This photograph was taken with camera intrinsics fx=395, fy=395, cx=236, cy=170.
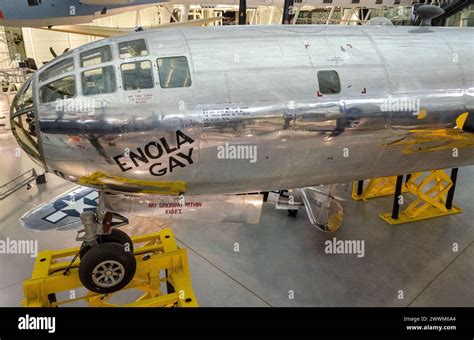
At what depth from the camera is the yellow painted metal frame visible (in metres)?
11.6

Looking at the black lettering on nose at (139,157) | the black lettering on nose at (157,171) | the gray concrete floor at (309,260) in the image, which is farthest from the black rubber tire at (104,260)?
the gray concrete floor at (309,260)

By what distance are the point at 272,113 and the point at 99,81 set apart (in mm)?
2333

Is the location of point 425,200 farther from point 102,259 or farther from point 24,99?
point 24,99

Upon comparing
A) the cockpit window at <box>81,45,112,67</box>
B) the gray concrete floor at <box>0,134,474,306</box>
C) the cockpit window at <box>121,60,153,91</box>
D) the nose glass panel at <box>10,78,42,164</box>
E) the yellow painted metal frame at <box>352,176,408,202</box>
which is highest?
the cockpit window at <box>81,45,112,67</box>

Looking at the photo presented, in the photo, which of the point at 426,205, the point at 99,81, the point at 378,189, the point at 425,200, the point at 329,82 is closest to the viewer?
the point at 99,81

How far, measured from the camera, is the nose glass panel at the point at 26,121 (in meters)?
5.27

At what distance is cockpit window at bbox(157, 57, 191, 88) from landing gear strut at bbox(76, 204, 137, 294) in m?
2.21

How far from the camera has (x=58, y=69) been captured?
5363mm

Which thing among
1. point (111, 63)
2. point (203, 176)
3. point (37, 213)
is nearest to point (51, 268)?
point (203, 176)

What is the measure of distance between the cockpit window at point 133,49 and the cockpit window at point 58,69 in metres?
0.70

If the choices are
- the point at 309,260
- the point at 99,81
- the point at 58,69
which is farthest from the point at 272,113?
the point at 309,260

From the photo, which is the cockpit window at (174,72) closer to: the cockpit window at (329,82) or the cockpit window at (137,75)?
the cockpit window at (137,75)

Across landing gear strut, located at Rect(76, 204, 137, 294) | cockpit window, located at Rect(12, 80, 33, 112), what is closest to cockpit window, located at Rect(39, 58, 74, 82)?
cockpit window, located at Rect(12, 80, 33, 112)

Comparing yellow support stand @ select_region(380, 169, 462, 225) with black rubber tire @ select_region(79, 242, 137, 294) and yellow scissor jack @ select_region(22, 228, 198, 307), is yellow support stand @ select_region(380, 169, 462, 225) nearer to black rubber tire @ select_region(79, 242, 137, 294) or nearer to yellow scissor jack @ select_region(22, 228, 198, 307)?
yellow scissor jack @ select_region(22, 228, 198, 307)
